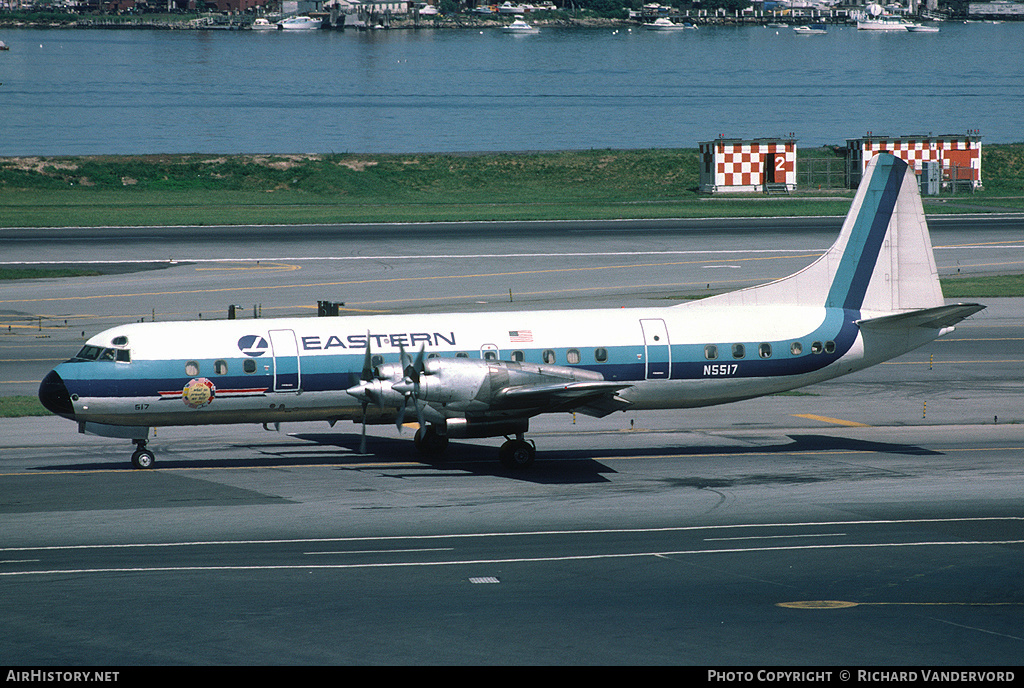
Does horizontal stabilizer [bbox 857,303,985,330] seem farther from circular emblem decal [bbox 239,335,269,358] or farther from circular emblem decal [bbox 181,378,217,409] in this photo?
circular emblem decal [bbox 181,378,217,409]

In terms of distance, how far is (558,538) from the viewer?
24.0 meters

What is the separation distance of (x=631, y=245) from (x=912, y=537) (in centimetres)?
4662

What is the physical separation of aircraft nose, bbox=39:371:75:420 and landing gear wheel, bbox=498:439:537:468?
11.6 meters

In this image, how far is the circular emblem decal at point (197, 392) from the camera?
2934 centimetres

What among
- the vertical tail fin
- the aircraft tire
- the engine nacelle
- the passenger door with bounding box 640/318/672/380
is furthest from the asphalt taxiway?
the vertical tail fin

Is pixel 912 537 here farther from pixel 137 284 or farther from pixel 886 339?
pixel 137 284

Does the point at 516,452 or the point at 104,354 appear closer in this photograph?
the point at 104,354

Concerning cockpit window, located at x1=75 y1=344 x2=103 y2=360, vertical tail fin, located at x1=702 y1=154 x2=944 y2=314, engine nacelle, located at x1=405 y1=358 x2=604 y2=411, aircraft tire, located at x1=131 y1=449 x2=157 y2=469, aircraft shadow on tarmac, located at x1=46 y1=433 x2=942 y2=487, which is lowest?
aircraft shadow on tarmac, located at x1=46 y1=433 x2=942 y2=487

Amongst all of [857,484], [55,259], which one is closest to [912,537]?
[857,484]

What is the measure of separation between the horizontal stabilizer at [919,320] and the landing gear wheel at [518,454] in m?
10.6

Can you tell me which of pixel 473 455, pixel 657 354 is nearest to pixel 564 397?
pixel 657 354

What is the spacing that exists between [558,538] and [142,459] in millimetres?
12678

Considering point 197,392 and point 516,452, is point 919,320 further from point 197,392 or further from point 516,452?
point 197,392

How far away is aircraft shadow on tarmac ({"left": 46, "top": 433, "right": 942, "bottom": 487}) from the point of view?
29969 millimetres
